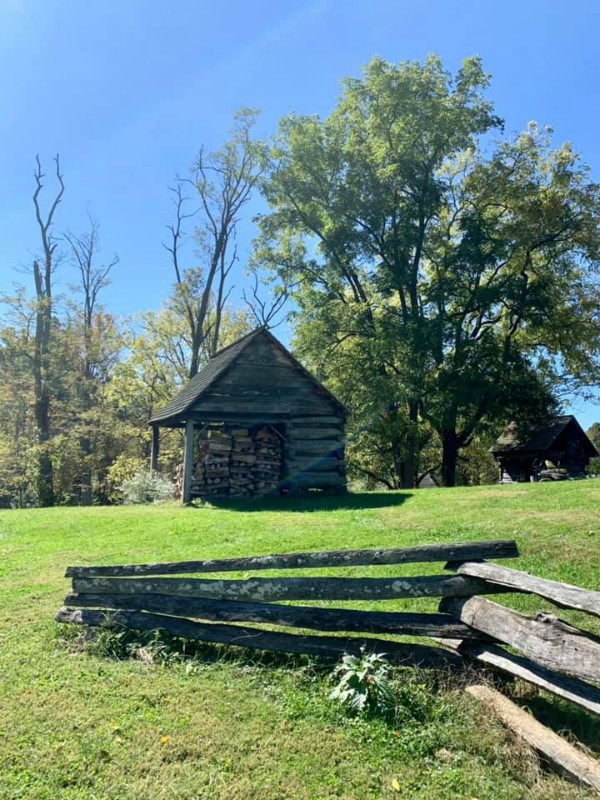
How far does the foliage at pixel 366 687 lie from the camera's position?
3.90 m

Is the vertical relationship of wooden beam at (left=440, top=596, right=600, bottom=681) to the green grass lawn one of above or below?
above

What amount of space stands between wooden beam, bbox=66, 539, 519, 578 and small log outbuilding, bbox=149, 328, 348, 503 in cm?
1115

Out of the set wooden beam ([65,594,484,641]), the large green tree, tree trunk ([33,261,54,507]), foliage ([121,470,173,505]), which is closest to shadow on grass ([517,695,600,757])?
wooden beam ([65,594,484,641])

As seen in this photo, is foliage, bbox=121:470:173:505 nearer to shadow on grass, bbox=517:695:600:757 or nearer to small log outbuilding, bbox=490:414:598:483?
small log outbuilding, bbox=490:414:598:483

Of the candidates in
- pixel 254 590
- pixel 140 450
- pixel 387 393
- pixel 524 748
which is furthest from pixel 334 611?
pixel 140 450

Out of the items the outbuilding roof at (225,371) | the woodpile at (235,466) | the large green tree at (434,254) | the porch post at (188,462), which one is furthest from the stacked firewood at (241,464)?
the large green tree at (434,254)

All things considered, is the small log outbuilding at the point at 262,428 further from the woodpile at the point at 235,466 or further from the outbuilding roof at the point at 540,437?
the outbuilding roof at the point at 540,437

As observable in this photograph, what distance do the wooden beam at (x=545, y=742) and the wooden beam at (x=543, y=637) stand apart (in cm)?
43

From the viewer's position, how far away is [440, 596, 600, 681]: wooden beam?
3.21 m

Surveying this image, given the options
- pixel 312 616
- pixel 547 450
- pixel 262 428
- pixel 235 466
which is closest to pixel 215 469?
pixel 235 466

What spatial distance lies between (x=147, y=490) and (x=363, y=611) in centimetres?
1610

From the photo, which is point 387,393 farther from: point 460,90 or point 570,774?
point 570,774

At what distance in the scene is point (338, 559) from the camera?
472 centimetres

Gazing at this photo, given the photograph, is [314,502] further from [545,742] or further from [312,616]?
[545,742]
